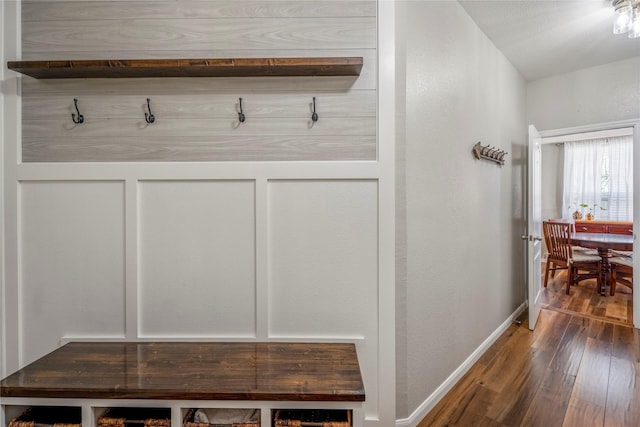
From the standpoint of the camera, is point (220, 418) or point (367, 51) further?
point (367, 51)

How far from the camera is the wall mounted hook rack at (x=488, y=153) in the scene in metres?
2.18

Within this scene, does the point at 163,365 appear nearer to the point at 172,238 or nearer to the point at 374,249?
the point at 172,238

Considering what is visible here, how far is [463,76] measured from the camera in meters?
2.08

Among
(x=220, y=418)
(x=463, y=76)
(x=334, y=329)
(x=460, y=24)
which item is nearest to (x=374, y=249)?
(x=334, y=329)

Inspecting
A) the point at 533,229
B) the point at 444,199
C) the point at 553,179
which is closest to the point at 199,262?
the point at 444,199

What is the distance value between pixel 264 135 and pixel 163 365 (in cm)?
108

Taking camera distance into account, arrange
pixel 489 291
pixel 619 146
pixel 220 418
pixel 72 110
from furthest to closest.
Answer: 1. pixel 619 146
2. pixel 489 291
3. pixel 72 110
4. pixel 220 418

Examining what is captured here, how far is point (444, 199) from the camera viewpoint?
186cm

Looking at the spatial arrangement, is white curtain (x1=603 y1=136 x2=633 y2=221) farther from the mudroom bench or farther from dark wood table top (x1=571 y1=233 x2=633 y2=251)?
the mudroom bench

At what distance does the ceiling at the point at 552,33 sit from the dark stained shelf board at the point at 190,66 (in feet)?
4.80

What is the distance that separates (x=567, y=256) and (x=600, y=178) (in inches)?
120

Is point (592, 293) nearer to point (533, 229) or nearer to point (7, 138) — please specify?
point (533, 229)

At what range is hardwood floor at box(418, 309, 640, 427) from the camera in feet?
5.46

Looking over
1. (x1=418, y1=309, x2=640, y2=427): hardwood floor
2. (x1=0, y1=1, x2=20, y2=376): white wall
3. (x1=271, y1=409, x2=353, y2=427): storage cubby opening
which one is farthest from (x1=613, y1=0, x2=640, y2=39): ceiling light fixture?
(x1=0, y1=1, x2=20, y2=376): white wall
